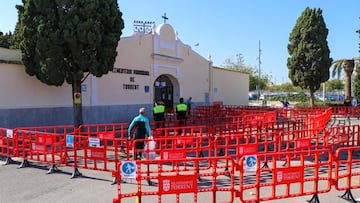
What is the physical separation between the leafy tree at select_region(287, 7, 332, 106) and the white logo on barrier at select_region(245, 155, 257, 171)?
81.6 feet

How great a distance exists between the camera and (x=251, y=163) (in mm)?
5965

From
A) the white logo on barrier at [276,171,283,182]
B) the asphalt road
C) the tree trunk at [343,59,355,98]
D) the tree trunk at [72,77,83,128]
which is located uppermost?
the tree trunk at [343,59,355,98]

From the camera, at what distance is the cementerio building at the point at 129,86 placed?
49.0 ft

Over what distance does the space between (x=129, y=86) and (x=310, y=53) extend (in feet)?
54.6

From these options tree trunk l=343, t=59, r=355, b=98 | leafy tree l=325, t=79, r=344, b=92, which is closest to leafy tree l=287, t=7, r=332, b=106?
tree trunk l=343, t=59, r=355, b=98

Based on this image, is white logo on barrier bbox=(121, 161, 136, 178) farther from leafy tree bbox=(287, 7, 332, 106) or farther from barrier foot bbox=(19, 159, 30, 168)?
leafy tree bbox=(287, 7, 332, 106)

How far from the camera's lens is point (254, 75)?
67875mm

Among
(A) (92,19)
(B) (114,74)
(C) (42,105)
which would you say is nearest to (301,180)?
(A) (92,19)

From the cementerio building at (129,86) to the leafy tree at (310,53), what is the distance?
6.73 m

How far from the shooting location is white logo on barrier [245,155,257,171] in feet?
19.4

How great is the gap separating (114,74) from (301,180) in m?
15.5

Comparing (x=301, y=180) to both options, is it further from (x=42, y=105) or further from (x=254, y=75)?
(x=254, y=75)

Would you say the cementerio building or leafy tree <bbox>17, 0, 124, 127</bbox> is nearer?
leafy tree <bbox>17, 0, 124, 127</bbox>

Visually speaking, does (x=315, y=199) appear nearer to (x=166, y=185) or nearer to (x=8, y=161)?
(x=166, y=185)
